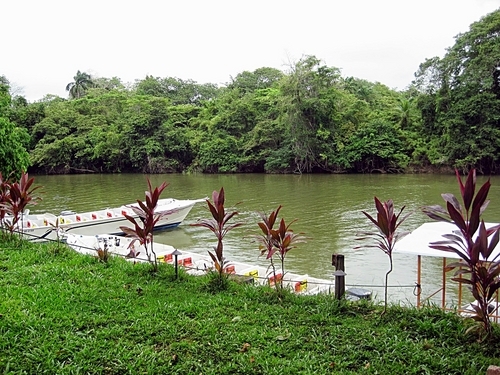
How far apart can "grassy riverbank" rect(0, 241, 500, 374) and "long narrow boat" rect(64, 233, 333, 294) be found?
0.98 meters

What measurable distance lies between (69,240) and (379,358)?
27.6 feet

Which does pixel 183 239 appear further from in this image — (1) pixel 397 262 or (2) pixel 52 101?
(2) pixel 52 101

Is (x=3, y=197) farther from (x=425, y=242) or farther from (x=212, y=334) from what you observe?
(x=425, y=242)

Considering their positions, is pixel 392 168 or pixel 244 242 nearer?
pixel 244 242

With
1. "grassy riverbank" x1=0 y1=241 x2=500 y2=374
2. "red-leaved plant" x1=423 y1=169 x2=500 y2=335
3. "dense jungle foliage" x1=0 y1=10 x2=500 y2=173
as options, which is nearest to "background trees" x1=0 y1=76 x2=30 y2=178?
"dense jungle foliage" x1=0 y1=10 x2=500 y2=173

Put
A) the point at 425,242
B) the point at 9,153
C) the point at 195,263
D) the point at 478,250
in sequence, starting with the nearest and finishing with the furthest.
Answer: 1. the point at 478,250
2. the point at 425,242
3. the point at 195,263
4. the point at 9,153

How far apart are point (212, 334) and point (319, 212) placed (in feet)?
41.3

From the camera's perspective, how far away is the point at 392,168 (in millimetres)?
30062

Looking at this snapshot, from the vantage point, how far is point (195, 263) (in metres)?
7.55

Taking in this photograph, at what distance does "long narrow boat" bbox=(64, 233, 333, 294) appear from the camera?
535 centimetres

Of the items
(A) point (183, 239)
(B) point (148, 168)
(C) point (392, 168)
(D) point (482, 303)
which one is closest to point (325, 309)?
(D) point (482, 303)

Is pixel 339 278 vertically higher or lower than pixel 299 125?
lower

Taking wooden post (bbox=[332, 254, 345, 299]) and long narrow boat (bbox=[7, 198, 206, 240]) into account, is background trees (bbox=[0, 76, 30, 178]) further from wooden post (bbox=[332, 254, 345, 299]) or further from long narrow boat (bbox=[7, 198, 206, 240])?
wooden post (bbox=[332, 254, 345, 299])

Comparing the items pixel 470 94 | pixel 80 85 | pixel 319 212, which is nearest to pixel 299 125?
pixel 470 94
